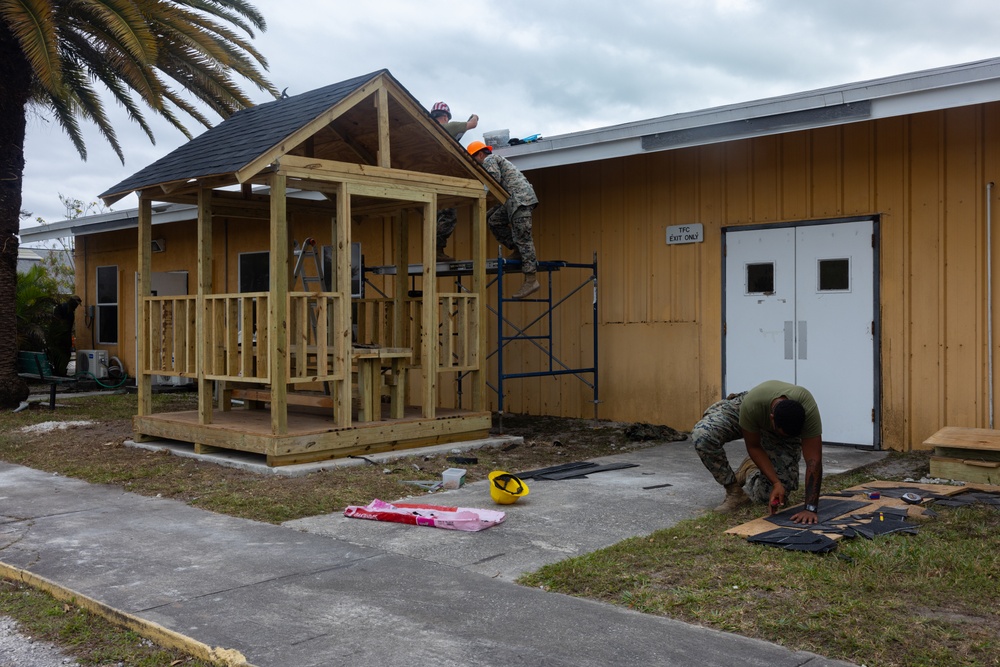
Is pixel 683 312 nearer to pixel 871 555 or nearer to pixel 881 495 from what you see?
pixel 881 495

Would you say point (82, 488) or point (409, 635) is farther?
point (82, 488)

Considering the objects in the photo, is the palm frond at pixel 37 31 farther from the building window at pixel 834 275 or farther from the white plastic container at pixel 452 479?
the building window at pixel 834 275

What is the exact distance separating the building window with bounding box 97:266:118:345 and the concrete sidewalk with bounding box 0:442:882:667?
12187 mm

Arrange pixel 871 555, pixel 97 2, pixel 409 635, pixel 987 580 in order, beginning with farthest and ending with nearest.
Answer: pixel 97 2, pixel 871 555, pixel 987 580, pixel 409 635

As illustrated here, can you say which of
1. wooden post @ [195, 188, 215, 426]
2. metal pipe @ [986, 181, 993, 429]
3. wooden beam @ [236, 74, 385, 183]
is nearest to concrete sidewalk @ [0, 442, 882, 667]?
wooden post @ [195, 188, 215, 426]

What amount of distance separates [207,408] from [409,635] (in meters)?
5.44

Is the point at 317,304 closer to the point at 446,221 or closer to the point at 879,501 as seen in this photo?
the point at 446,221

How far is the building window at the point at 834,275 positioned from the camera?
9.20 m

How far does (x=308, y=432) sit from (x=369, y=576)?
3375mm

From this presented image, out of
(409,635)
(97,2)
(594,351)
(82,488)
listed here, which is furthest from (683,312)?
(97,2)

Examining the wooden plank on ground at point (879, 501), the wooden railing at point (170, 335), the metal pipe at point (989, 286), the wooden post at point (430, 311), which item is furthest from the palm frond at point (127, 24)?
the metal pipe at point (989, 286)

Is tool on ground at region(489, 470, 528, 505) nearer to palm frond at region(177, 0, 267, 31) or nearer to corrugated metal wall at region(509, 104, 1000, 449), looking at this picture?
corrugated metal wall at region(509, 104, 1000, 449)

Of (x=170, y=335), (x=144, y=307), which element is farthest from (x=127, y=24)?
(x=170, y=335)

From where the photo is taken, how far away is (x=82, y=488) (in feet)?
24.3
